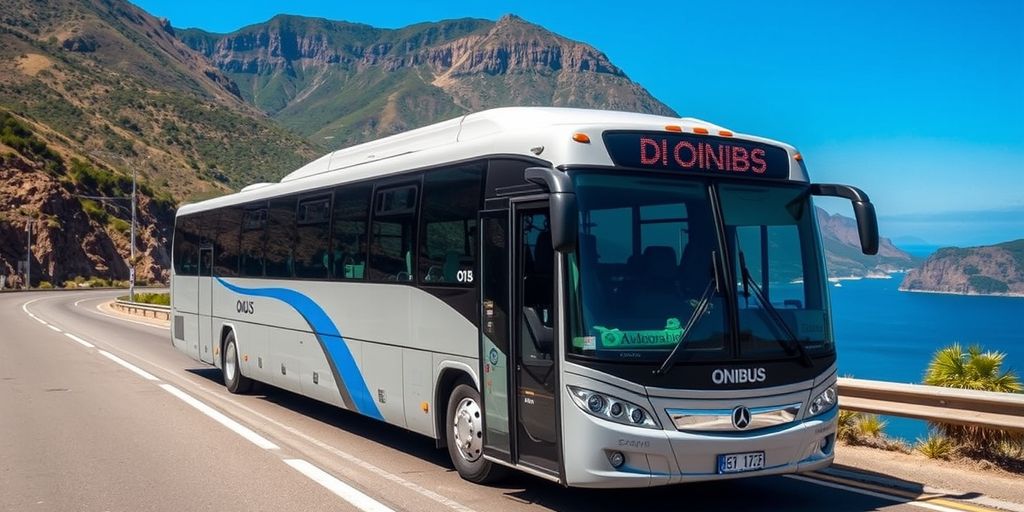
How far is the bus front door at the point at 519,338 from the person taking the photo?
7770 millimetres

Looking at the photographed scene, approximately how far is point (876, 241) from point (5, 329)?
32.0m

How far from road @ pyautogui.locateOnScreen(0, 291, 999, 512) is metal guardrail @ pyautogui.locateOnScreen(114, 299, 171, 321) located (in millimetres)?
25170

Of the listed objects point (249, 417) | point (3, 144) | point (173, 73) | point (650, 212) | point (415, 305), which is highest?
point (173, 73)

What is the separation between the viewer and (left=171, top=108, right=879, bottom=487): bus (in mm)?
7336

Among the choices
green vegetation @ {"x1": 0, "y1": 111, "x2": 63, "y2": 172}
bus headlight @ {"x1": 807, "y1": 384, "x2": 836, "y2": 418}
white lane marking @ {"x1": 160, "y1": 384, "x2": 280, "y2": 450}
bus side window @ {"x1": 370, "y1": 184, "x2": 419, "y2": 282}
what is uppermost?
green vegetation @ {"x1": 0, "y1": 111, "x2": 63, "y2": 172}

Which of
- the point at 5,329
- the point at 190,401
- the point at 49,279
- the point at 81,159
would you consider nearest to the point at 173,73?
the point at 81,159

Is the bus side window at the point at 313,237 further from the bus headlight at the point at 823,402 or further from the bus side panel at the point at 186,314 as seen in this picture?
the bus headlight at the point at 823,402

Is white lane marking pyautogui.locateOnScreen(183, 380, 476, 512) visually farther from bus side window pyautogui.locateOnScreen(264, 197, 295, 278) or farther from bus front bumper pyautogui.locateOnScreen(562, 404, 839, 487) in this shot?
bus side window pyautogui.locateOnScreen(264, 197, 295, 278)

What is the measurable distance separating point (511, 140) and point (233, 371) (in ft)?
30.3

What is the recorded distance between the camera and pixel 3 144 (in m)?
85.4

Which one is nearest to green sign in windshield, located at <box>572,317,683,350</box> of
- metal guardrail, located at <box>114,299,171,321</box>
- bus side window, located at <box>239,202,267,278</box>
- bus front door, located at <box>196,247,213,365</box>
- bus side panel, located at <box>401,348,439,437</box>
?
bus side panel, located at <box>401,348,439,437</box>

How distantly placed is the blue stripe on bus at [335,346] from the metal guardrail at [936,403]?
5098mm

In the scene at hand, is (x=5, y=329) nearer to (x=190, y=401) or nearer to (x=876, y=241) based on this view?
(x=190, y=401)

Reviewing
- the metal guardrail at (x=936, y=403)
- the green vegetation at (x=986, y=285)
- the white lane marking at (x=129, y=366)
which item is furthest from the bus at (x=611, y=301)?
the green vegetation at (x=986, y=285)
